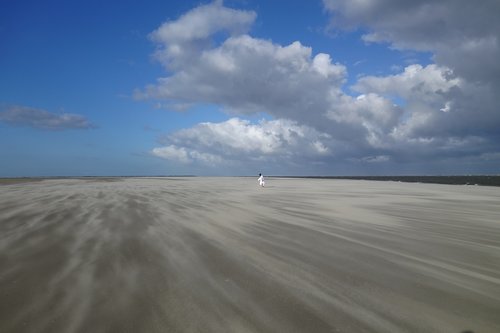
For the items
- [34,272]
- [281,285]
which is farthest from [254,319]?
[34,272]

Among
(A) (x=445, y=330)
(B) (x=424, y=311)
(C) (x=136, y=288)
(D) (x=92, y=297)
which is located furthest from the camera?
(C) (x=136, y=288)

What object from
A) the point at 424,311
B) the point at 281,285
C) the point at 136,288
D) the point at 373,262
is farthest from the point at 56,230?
the point at 424,311

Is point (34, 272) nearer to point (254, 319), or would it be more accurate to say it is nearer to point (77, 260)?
point (77, 260)

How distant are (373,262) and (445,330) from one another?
3.20m

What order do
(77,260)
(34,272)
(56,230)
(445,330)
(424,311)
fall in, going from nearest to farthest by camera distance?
(445,330) → (424,311) → (34,272) → (77,260) → (56,230)

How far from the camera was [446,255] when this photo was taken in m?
8.31

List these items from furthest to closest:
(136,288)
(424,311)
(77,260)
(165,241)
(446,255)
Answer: (165,241) → (446,255) → (77,260) → (136,288) → (424,311)

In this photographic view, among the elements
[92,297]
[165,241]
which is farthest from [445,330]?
[165,241]

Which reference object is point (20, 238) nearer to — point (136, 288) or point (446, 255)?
point (136, 288)

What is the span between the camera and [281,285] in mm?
6035

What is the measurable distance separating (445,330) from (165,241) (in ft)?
24.0

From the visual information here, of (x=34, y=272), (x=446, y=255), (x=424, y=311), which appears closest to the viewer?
(x=424, y=311)

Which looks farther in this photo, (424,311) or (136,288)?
(136,288)

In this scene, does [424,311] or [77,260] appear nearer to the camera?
[424,311]
